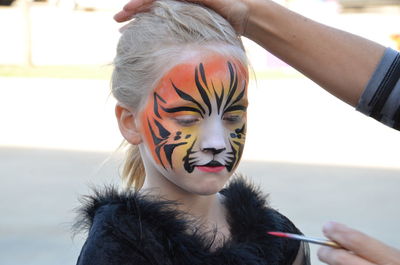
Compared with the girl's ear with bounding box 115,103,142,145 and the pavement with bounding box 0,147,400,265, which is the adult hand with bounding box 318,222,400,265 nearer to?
the girl's ear with bounding box 115,103,142,145

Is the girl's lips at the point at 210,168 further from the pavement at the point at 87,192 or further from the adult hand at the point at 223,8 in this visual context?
the pavement at the point at 87,192

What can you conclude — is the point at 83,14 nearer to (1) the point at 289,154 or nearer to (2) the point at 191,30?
(1) the point at 289,154

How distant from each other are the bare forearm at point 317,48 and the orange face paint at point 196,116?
0.18 m

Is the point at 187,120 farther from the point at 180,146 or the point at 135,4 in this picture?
the point at 135,4

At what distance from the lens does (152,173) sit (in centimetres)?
178

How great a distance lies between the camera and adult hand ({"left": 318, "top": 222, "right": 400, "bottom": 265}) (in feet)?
4.09

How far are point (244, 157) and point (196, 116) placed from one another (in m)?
5.22

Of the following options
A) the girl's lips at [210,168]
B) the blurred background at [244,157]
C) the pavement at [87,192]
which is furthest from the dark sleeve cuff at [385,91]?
the pavement at [87,192]

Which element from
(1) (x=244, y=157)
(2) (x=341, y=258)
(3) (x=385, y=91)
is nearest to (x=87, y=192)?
(1) (x=244, y=157)

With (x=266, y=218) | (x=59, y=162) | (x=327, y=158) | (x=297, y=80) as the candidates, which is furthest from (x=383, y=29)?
(x=266, y=218)

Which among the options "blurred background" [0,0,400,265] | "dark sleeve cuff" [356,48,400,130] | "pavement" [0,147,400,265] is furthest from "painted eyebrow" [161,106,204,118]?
"pavement" [0,147,400,265]

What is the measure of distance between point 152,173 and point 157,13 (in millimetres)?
444

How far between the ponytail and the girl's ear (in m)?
0.15

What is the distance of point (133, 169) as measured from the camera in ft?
6.48
